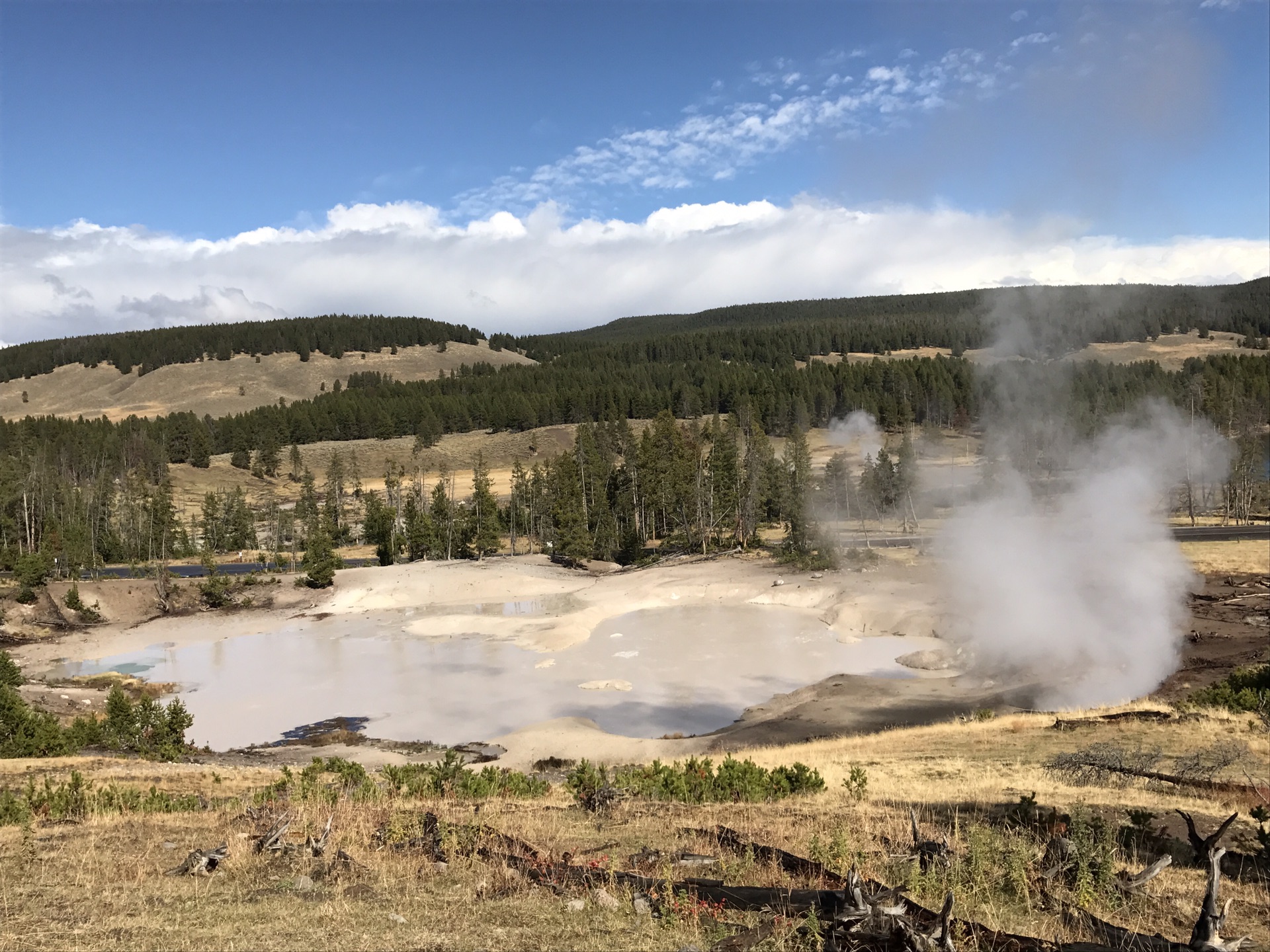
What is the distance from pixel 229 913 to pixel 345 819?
15.6ft

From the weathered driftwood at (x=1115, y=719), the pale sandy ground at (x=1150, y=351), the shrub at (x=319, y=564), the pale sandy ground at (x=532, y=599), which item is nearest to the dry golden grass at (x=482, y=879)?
the weathered driftwood at (x=1115, y=719)

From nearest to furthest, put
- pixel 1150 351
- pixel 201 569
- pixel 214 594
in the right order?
pixel 214 594
pixel 201 569
pixel 1150 351

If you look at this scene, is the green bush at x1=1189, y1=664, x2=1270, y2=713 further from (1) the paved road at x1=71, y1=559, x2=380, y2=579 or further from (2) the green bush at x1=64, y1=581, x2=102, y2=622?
(1) the paved road at x1=71, y1=559, x2=380, y2=579

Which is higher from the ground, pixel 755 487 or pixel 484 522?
pixel 755 487

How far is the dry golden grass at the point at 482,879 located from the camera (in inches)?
322

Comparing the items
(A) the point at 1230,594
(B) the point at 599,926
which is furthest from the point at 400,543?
(B) the point at 599,926

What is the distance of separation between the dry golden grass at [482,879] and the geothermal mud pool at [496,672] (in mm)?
18194

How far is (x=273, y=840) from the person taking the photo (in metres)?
11.2

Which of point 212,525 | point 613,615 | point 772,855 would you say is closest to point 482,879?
point 772,855

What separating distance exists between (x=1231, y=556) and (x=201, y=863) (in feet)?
223

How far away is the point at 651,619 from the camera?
178 ft

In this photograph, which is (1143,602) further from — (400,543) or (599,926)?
(400,543)

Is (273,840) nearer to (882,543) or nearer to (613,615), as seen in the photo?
(613,615)

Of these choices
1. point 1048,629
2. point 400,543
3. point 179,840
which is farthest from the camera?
point 400,543
